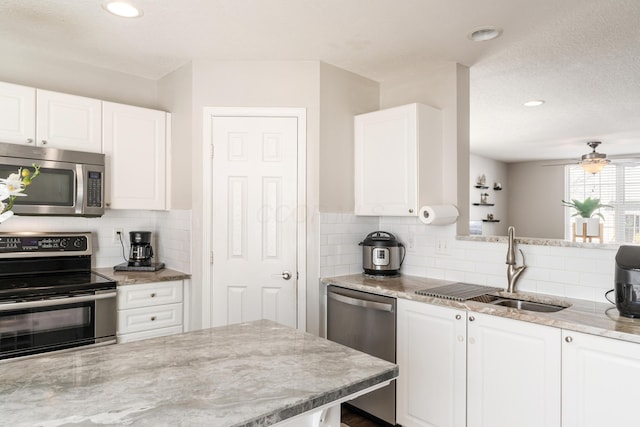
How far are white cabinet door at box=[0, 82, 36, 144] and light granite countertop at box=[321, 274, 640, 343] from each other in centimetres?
218

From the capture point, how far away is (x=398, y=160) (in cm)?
293

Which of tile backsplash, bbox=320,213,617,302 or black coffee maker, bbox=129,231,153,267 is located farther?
black coffee maker, bbox=129,231,153,267

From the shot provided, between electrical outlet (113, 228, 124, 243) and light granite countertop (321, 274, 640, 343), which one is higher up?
electrical outlet (113, 228, 124, 243)

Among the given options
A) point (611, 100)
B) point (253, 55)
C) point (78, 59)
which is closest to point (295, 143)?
point (253, 55)

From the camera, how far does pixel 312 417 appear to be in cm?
125

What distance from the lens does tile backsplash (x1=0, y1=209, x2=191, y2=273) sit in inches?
119

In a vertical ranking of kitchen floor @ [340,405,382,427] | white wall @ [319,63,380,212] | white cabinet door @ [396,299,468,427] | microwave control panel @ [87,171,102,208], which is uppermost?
white wall @ [319,63,380,212]

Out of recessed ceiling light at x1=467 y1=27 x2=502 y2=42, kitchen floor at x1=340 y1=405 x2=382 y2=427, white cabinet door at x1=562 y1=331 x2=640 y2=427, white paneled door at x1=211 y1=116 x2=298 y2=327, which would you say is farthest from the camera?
white paneled door at x1=211 y1=116 x2=298 y2=327

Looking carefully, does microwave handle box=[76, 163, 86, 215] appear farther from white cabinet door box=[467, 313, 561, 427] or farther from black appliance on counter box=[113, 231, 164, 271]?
white cabinet door box=[467, 313, 561, 427]

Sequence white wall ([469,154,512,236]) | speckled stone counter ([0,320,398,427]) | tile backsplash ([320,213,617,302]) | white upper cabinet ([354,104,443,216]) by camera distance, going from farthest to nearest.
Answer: white wall ([469,154,512,236]) → white upper cabinet ([354,104,443,216]) → tile backsplash ([320,213,617,302]) → speckled stone counter ([0,320,398,427])

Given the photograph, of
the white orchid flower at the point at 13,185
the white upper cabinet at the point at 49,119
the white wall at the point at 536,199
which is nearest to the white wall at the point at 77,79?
the white upper cabinet at the point at 49,119

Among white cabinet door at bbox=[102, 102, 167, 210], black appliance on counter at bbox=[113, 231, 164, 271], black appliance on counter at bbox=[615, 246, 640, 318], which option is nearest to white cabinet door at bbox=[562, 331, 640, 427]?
black appliance on counter at bbox=[615, 246, 640, 318]

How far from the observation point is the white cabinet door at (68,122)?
274 centimetres

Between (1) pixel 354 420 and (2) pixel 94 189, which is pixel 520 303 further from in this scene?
(2) pixel 94 189
